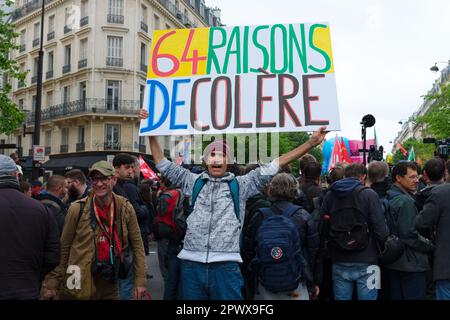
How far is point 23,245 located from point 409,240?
3148mm

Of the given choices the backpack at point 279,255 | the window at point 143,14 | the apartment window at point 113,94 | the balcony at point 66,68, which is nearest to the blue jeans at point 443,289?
the backpack at point 279,255

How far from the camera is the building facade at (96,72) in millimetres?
32250

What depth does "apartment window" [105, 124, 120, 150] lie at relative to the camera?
105 feet

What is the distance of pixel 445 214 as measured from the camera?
377 cm

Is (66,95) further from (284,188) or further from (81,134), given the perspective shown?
(284,188)

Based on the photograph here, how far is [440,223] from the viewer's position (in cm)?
380

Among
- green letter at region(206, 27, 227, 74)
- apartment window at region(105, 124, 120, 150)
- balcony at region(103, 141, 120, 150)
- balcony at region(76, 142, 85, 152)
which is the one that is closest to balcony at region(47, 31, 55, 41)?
apartment window at region(105, 124, 120, 150)

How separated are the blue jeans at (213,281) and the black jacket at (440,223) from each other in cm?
163

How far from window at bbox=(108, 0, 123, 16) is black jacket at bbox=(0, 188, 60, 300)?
32.2m

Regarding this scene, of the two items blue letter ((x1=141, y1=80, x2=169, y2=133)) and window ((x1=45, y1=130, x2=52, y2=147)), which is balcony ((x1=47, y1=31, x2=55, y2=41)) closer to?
window ((x1=45, y1=130, x2=52, y2=147))

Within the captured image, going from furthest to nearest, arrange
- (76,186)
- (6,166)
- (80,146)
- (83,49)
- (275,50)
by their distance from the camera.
Result: 1. (83,49)
2. (80,146)
3. (76,186)
4. (275,50)
5. (6,166)

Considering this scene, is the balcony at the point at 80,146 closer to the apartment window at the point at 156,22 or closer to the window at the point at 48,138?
the window at the point at 48,138

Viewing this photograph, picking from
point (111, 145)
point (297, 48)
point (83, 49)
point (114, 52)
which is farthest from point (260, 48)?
point (83, 49)
